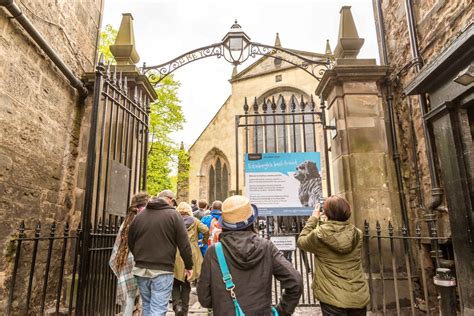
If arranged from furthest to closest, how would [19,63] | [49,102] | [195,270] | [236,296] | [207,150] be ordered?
[207,150], [195,270], [49,102], [19,63], [236,296]

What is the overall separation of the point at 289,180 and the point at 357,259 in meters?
2.48

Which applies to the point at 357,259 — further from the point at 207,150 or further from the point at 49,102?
the point at 207,150

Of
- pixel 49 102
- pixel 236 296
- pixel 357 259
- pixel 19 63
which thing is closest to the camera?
pixel 236 296

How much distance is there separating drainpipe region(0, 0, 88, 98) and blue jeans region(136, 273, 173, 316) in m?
2.87

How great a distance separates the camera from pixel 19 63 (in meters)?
3.48

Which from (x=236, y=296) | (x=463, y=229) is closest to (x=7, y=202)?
(x=236, y=296)

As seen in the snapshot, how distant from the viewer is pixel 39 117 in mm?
3900

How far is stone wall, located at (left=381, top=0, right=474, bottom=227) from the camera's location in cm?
381

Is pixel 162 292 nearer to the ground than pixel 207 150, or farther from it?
nearer to the ground

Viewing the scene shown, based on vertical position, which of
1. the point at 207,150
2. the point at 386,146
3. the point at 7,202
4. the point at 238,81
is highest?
the point at 238,81

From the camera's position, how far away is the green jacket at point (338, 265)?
2.62 m

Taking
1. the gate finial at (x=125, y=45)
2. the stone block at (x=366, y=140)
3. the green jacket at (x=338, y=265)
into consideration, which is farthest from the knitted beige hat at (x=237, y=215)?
the gate finial at (x=125, y=45)

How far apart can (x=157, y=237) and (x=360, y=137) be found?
11.0 feet

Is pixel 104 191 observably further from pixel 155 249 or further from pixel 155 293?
pixel 155 293
